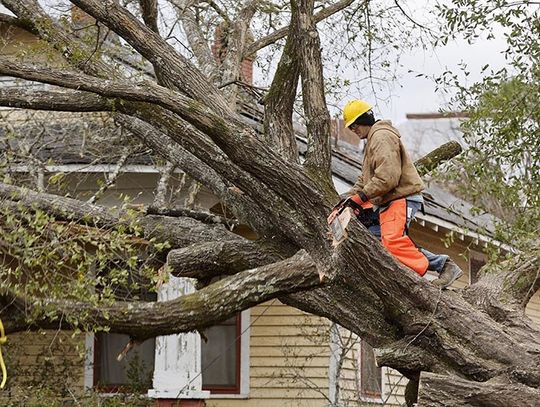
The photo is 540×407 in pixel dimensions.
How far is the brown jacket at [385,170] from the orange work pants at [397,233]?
74 mm

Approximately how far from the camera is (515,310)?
28.5 feet

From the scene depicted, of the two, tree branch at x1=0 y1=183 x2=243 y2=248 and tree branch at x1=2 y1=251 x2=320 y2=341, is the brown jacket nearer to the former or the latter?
tree branch at x1=2 y1=251 x2=320 y2=341

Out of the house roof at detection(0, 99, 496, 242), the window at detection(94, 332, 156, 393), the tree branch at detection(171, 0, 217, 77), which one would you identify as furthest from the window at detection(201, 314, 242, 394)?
the tree branch at detection(171, 0, 217, 77)

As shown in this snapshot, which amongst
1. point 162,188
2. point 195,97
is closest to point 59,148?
point 162,188

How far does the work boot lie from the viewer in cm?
820

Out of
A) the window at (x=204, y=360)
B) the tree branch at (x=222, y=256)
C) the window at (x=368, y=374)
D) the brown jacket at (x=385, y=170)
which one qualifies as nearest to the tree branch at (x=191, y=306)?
the tree branch at (x=222, y=256)

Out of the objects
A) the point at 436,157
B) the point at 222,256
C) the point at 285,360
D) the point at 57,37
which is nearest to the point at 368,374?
the point at 285,360

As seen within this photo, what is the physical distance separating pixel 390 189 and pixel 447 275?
0.88 m

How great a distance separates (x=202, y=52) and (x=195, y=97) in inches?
207

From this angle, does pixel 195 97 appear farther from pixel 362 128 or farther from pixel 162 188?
pixel 162 188

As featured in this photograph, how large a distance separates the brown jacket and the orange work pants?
7 centimetres

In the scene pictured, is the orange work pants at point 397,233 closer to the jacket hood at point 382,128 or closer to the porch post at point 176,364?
the jacket hood at point 382,128

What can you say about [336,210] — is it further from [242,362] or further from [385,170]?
[242,362]

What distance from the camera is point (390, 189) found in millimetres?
7789
